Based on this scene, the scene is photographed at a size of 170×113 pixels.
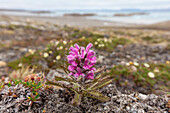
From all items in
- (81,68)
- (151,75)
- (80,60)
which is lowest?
(151,75)

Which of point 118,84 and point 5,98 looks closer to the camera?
point 5,98

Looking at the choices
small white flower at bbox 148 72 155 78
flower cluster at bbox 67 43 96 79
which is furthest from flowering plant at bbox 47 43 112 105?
small white flower at bbox 148 72 155 78

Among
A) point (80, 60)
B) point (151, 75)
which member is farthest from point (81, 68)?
point (151, 75)

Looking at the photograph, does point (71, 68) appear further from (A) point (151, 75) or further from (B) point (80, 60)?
(A) point (151, 75)

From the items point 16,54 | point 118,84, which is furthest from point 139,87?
point 16,54

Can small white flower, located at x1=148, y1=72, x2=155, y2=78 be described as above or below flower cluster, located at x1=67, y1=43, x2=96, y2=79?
below

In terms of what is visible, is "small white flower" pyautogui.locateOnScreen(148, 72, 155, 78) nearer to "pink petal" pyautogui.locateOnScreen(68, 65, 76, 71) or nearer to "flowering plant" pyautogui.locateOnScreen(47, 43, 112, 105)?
"flowering plant" pyautogui.locateOnScreen(47, 43, 112, 105)

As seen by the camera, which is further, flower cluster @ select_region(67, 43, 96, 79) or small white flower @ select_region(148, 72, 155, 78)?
small white flower @ select_region(148, 72, 155, 78)

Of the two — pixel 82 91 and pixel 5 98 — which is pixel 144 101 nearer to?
pixel 82 91
